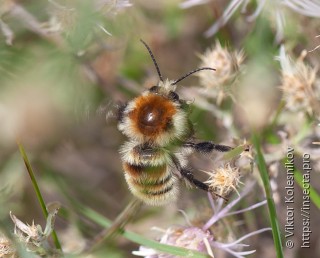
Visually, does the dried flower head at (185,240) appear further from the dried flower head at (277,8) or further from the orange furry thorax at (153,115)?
the dried flower head at (277,8)

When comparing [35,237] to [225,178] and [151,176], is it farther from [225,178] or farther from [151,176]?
[225,178]

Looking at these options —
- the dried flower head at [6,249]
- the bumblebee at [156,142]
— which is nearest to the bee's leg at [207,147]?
the bumblebee at [156,142]

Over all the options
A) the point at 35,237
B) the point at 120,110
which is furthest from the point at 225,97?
the point at 35,237

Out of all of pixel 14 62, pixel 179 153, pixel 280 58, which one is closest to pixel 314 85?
pixel 280 58

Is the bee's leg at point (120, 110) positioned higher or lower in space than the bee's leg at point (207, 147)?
higher

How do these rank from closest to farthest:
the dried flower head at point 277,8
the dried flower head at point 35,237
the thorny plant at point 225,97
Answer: the dried flower head at point 35,237, the thorny plant at point 225,97, the dried flower head at point 277,8

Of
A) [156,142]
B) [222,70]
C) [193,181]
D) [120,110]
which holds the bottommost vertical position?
[193,181]
